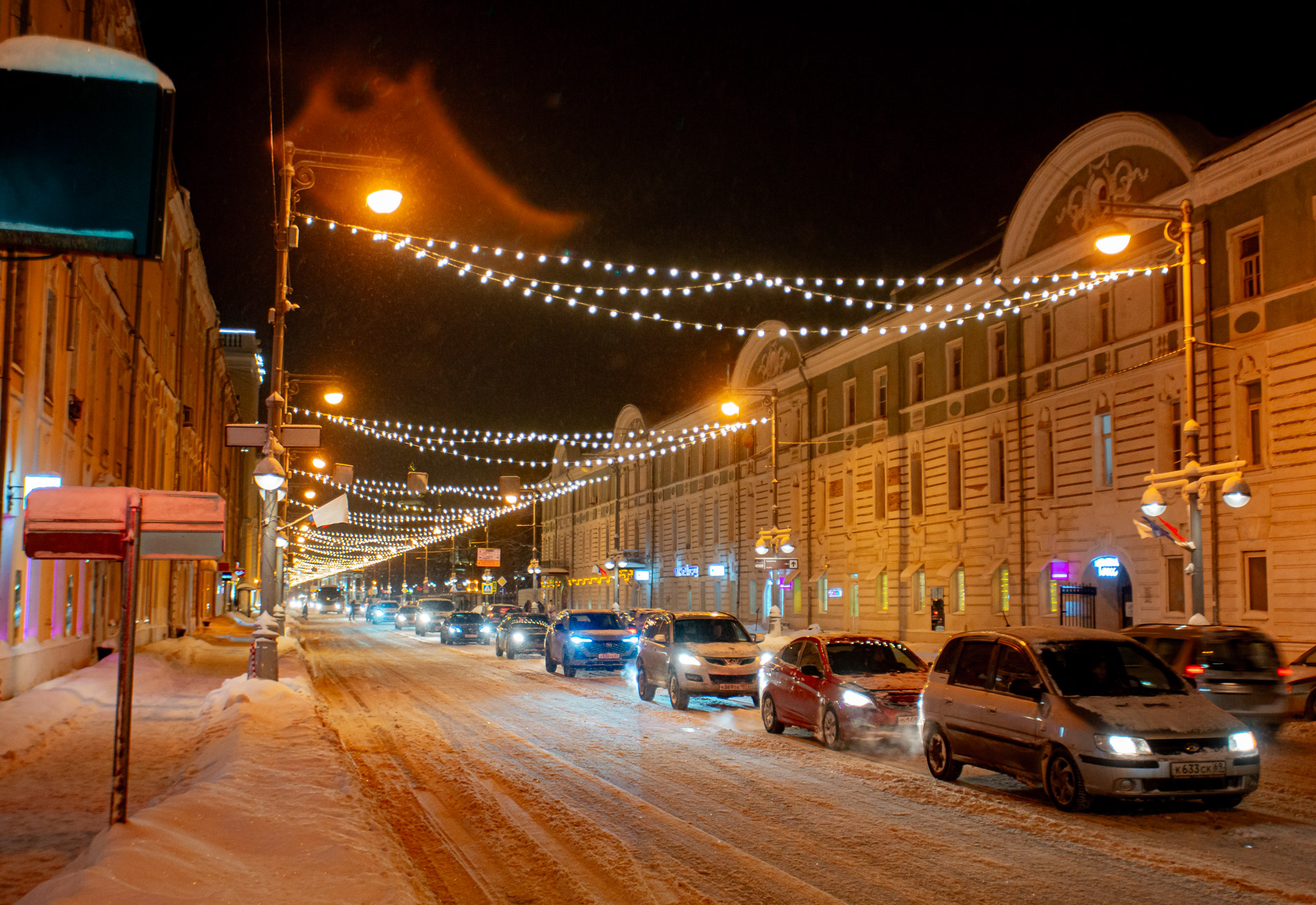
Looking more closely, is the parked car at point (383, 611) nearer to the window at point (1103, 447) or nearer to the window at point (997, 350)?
the window at point (997, 350)

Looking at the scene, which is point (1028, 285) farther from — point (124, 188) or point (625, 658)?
point (124, 188)

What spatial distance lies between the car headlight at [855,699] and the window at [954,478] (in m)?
25.5

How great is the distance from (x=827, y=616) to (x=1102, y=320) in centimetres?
1960

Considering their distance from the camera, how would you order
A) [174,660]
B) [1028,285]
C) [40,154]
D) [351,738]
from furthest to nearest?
[1028,285] → [174,660] → [351,738] → [40,154]

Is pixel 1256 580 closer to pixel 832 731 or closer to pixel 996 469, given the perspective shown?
pixel 996 469

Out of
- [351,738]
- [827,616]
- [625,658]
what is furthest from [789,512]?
[351,738]

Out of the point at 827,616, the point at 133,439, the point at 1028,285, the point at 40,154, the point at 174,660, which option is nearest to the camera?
the point at 40,154

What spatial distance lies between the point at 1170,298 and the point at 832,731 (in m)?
19.2

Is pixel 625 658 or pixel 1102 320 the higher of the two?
pixel 1102 320

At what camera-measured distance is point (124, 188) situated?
5586 mm

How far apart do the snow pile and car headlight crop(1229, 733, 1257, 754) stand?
6830 millimetres

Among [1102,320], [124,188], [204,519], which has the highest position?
[1102,320]

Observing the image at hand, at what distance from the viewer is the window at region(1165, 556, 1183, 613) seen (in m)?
28.5

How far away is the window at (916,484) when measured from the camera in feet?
134
